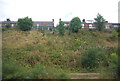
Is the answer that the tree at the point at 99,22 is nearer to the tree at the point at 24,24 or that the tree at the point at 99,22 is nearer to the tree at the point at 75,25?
the tree at the point at 75,25

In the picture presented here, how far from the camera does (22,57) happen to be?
17891mm

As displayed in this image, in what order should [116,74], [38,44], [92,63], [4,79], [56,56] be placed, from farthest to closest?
[38,44], [56,56], [92,63], [116,74], [4,79]

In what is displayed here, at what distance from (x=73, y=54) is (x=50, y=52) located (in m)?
2.65

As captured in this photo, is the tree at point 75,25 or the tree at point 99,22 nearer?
the tree at point 75,25

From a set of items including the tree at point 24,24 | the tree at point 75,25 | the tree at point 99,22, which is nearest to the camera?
the tree at point 24,24

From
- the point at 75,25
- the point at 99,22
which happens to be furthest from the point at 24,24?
the point at 99,22

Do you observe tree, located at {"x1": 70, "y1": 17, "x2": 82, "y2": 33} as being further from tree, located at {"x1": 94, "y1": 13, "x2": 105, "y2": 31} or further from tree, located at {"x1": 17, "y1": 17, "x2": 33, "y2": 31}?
tree, located at {"x1": 17, "y1": 17, "x2": 33, "y2": 31}

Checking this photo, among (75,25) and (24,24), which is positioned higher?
(24,24)

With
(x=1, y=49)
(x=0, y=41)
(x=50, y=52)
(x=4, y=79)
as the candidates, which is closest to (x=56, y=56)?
(x=50, y=52)

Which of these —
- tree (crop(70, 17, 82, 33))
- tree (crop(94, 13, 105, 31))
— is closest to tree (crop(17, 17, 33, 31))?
tree (crop(70, 17, 82, 33))

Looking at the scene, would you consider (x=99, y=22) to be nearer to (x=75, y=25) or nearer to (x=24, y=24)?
(x=75, y=25)

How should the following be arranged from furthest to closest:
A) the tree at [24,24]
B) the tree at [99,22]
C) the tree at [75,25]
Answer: the tree at [99,22] → the tree at [75,25] → the tree at [24,24]

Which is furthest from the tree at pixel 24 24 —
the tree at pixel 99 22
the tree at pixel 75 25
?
the tree at pixel 99 22

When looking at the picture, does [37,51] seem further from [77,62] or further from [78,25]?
[78,25]
